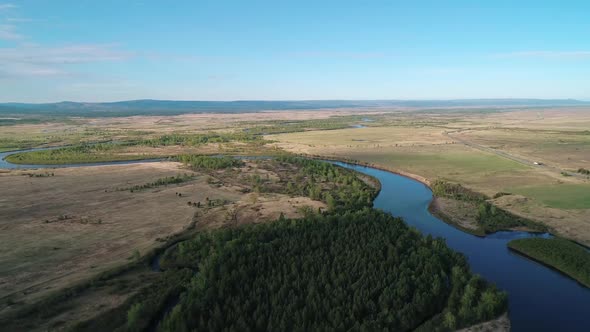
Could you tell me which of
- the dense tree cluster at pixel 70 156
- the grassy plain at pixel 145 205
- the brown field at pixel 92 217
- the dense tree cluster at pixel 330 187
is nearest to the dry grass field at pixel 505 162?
the grassy plain at pixel 145 205

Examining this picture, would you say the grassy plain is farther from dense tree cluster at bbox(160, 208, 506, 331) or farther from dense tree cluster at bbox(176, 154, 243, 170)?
dense tree cluster at bbox(160, 208, 506, 331)

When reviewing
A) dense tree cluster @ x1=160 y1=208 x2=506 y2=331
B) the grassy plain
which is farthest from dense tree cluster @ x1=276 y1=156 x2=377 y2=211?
dense tree cluster @ x1=160 y1=208 x2=506 y2=331

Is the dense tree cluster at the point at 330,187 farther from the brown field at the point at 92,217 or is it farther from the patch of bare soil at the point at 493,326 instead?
the patch of bare soil at the point at 493,326

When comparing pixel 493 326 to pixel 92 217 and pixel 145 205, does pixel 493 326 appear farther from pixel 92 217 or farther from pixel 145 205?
pixel 92 217

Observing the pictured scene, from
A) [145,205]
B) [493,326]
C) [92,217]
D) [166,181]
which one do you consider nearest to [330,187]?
[145,205]

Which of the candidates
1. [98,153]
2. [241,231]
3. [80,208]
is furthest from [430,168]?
[98,153]
